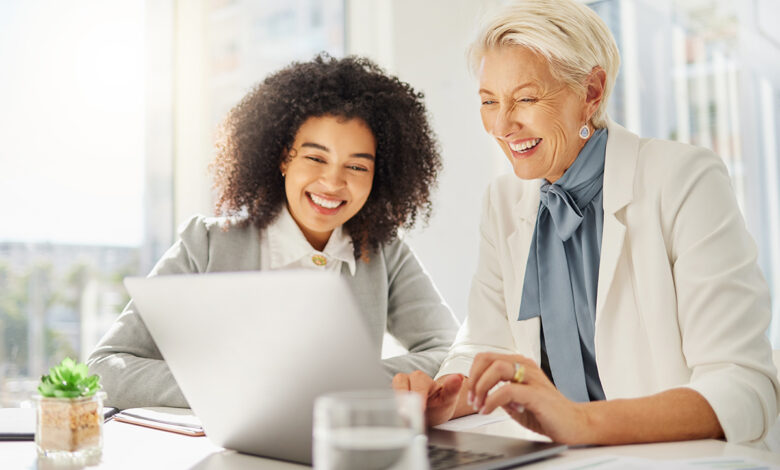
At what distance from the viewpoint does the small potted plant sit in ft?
2.93

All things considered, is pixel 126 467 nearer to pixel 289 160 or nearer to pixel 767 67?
pixel 289 160

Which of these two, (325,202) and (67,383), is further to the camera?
A: (325,202)

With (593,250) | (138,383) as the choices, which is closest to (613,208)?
(593,250)

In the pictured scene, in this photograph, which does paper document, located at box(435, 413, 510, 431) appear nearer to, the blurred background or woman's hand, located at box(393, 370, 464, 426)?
woman's hand, located at box(393, 370, 464, 426)

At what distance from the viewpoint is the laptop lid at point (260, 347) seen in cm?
68

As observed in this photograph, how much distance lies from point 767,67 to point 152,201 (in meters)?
2.25

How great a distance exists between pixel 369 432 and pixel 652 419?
0.54 metres

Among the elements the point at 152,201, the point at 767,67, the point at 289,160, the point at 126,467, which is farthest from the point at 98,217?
the point at 767,67

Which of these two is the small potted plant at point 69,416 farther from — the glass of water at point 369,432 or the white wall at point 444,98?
the white wall at point 444,98

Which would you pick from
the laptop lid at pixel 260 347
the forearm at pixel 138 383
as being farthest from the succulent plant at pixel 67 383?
the forearm at pixel 138 383

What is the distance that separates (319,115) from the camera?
1881 mm

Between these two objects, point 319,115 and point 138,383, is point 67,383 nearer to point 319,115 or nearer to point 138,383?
point 138,383

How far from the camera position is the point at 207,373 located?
86 centimetres

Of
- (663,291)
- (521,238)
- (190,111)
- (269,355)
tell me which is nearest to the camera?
(269,355)
